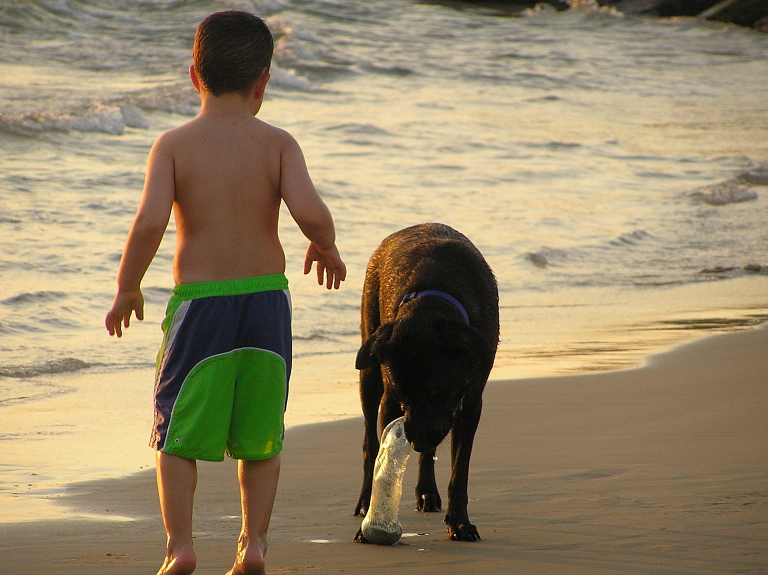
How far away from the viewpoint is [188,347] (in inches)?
135

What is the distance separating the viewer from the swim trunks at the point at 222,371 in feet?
11.2

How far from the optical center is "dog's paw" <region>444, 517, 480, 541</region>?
14.0 feet

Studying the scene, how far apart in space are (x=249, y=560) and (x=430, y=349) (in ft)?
3.57

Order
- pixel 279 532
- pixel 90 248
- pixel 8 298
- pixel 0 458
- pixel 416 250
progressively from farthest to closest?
pixel 90 248 < pixel 8 298 < pixel 0 458 < pixel 416 250 < pixel 279 532

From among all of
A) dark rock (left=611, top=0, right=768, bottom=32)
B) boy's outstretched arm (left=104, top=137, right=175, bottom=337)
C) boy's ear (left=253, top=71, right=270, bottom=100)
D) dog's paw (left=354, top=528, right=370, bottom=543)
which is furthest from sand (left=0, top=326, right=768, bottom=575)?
dark rock (left=611, top=0, right=768, bottom=32)

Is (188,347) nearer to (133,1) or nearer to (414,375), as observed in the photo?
(414,375)

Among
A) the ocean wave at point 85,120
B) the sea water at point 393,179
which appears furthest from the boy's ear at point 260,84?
the ocean wave at point 85,120

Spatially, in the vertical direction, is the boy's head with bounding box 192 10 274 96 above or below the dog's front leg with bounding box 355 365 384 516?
above

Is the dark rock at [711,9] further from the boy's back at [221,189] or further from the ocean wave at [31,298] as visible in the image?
the boy's back at [221,189]

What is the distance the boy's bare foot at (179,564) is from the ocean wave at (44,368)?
4.71 m

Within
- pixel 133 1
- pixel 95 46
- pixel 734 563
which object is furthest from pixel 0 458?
pixel 133 1

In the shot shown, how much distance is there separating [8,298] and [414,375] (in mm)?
6539

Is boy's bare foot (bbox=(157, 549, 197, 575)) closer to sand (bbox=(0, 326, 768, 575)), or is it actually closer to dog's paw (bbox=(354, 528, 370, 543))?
sand (bbox=(0, 326, 768, 575))

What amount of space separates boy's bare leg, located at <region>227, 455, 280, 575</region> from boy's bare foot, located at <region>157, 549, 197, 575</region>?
0.18m
